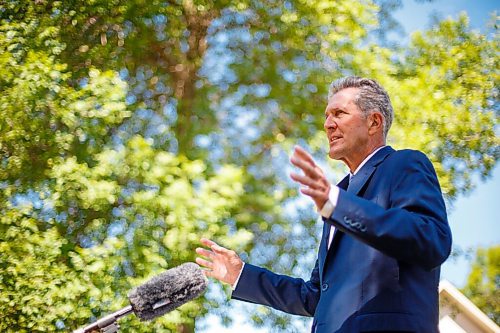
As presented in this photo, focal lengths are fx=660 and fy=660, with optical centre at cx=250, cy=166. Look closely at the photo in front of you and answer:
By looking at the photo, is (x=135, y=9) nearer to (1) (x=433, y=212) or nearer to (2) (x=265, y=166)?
(2) (x=265, y=166)

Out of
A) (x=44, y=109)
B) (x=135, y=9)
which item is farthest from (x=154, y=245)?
(x=135, y=9)

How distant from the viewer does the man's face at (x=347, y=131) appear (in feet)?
7.50

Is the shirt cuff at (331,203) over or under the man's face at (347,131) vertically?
under

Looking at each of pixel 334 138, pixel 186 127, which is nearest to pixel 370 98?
pixel 334 138

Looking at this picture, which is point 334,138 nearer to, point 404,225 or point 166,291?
point 404,225

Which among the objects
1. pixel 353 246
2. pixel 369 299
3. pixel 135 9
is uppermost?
pixel 135 9

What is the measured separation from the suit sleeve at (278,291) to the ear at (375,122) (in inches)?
24.0

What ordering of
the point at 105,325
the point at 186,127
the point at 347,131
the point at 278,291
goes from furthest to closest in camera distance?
the point at 186,127 → the point at 278,291 → the point at 347,131 → the point at 105,325

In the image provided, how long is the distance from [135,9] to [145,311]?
17.6 ft

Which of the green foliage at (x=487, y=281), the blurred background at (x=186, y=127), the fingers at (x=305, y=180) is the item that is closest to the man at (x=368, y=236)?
the fingers at (x=305, y=180)

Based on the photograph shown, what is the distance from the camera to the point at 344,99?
2359 mm

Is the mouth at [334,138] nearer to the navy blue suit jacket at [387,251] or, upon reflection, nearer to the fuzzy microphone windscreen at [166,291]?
the navy blue suit jacket at [387,251]

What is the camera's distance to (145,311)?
2316 mm

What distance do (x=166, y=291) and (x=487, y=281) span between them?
24.3 meters
